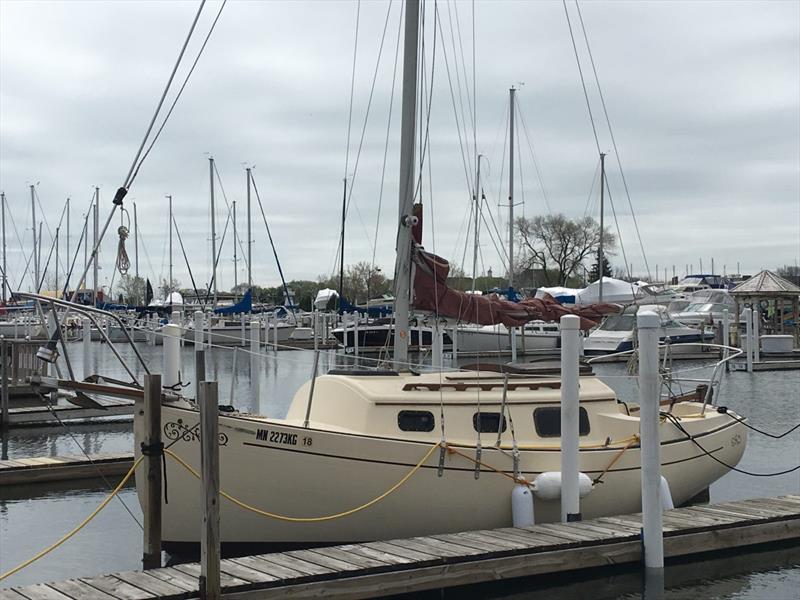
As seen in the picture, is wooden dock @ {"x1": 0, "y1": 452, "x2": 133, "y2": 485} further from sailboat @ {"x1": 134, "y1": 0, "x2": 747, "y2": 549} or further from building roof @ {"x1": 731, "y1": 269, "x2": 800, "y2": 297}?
A: building roof @ {"x1": 731, "y1": 269, "x2": 800, "y2": 297}

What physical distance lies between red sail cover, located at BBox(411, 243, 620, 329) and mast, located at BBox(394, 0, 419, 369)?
0.16 meters

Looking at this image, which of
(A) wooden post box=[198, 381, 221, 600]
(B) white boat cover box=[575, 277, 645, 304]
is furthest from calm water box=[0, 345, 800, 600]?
(B) white boat cover box=[575, 277, 645, 304]

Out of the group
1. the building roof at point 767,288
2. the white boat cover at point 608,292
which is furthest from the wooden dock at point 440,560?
the white boat cover at point 608,292

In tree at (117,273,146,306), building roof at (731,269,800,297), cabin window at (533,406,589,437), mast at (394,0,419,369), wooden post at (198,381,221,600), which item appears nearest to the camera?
wooden post at (198,381,221,600)

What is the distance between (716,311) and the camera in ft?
210

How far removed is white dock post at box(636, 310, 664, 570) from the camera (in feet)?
36.1

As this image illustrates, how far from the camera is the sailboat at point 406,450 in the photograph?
1153 cm

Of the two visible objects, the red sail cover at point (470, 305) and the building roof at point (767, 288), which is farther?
Result: the building roof at point (767, 288)

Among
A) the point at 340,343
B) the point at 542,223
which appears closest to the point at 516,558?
the point at 340,343

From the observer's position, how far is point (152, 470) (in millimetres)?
10859

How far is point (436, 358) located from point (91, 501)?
21.5 feet

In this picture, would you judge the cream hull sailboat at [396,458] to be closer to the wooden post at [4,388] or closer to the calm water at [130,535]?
the calm water at [130,535]

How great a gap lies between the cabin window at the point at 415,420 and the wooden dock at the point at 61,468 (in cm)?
682

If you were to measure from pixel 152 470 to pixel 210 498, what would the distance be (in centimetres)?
199
